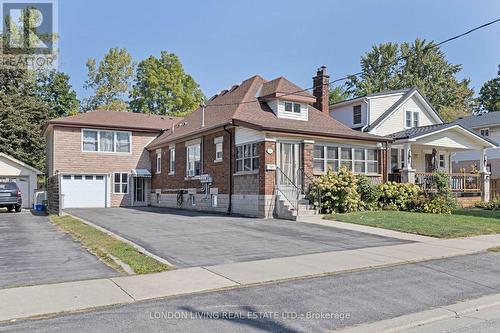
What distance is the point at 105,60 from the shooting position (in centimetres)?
5156

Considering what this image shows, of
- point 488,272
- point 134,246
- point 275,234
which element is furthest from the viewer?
point 275,234

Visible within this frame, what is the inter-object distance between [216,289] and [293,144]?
13233mm

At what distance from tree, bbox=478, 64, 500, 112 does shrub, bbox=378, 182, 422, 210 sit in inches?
1926

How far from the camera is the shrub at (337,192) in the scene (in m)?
19.1

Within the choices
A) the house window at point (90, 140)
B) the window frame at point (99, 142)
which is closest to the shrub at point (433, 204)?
the window frame at point (99, 142)

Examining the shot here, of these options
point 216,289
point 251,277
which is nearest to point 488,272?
point 251,277

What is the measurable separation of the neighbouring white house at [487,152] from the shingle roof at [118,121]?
22541 millimetres

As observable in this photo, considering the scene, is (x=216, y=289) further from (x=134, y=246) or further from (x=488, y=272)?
(x=488, y=272)

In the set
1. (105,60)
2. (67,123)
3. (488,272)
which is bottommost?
(488,272)

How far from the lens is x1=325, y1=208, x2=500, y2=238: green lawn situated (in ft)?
46.1

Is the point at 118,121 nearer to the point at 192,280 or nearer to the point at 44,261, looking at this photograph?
the point at 44,261

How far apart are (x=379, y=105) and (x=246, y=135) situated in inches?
455

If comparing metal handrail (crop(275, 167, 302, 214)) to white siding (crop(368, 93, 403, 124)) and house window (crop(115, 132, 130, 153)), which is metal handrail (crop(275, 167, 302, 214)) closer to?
white siding (crop(368, 93, 403, 124))

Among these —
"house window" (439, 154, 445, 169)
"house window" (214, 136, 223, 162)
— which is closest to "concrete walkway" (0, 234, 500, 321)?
"house window" (214, 136, 223, 162)
